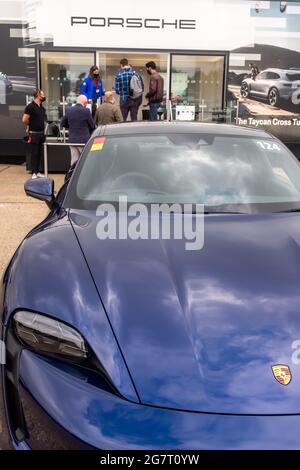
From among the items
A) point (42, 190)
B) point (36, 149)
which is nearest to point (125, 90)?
point (36, 149)

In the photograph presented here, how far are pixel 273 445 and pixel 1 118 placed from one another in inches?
408

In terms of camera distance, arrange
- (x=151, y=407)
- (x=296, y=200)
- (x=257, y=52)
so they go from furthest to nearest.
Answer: (x=257, y=52), (x=296, y=200), (x=151, y=407)

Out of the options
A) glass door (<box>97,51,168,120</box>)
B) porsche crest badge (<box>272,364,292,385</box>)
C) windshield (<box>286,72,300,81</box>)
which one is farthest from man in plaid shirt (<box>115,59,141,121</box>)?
porsche crest badge (<box>272,364,292,385</box>)

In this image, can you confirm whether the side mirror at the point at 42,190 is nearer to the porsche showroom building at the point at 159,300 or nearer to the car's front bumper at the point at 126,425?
the porsche showroom building at the point at 159,300

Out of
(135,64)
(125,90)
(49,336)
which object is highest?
(135,64)

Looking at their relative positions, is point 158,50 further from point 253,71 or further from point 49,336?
point 49,336

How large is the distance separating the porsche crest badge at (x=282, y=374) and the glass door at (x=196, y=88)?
9.73 metres

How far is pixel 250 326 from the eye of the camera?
1.84 meters

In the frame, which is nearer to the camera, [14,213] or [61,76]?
[14,213]

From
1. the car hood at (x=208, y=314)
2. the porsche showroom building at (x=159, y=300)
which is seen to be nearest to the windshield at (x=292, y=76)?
the porsche showroom building at (x=159, y=300)

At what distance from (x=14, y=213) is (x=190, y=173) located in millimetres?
4296

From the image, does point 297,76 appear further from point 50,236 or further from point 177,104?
point 50,236

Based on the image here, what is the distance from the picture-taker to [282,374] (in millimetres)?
1694
